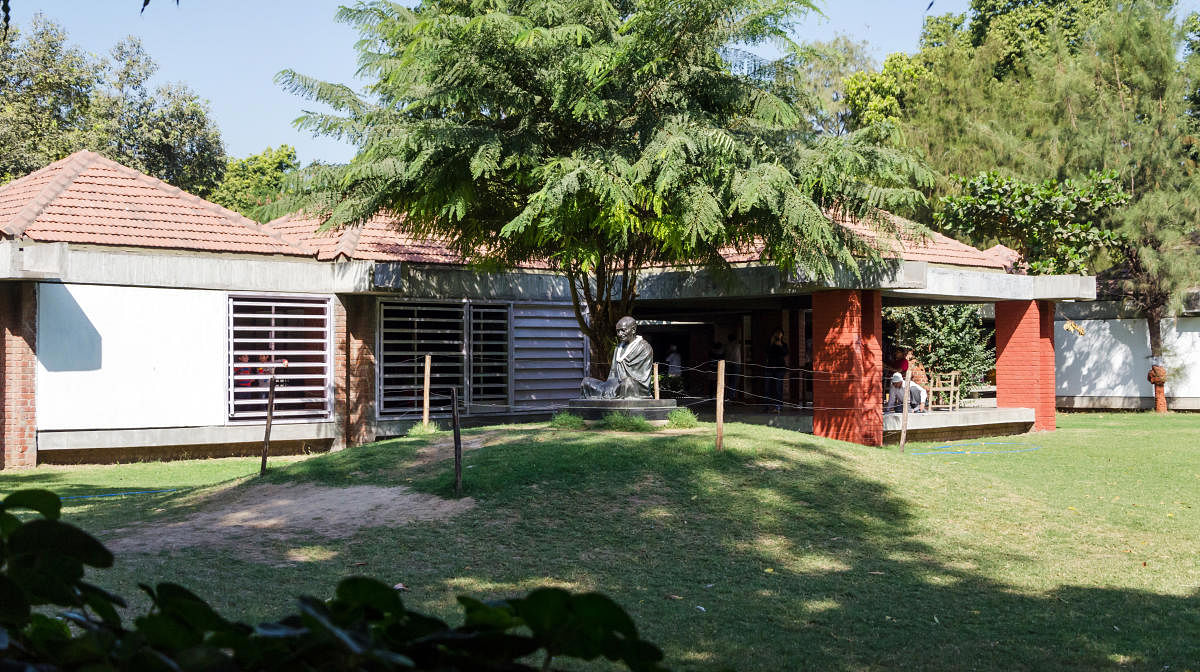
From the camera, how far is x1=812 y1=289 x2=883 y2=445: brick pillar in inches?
726

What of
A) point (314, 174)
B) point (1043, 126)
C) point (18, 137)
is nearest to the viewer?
point (314, 174)

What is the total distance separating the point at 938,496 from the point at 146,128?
26.6m

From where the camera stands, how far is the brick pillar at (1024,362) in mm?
23016

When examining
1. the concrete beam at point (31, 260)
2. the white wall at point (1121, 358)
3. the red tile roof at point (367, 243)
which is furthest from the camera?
the white wall at point (1121, 358)

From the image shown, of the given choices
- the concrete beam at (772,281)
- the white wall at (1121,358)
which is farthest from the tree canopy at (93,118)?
the white wall at (1121,358)

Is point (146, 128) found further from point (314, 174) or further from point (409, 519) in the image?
point (409, 519)

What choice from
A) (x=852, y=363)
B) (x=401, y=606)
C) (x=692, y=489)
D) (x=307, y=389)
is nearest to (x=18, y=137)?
(x=307, y=389)

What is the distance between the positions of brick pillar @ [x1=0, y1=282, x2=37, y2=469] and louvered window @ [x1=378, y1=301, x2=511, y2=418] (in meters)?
5.64

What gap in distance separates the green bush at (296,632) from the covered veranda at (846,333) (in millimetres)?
16293

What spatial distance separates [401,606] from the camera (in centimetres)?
139

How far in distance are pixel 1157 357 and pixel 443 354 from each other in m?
21.2

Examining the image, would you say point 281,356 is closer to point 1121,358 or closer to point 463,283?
point 463,283

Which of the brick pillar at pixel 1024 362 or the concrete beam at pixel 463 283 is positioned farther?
the brick pillar at pixel 1024 362

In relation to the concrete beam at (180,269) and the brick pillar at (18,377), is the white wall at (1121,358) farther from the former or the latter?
the brick pillar at (18,377)
